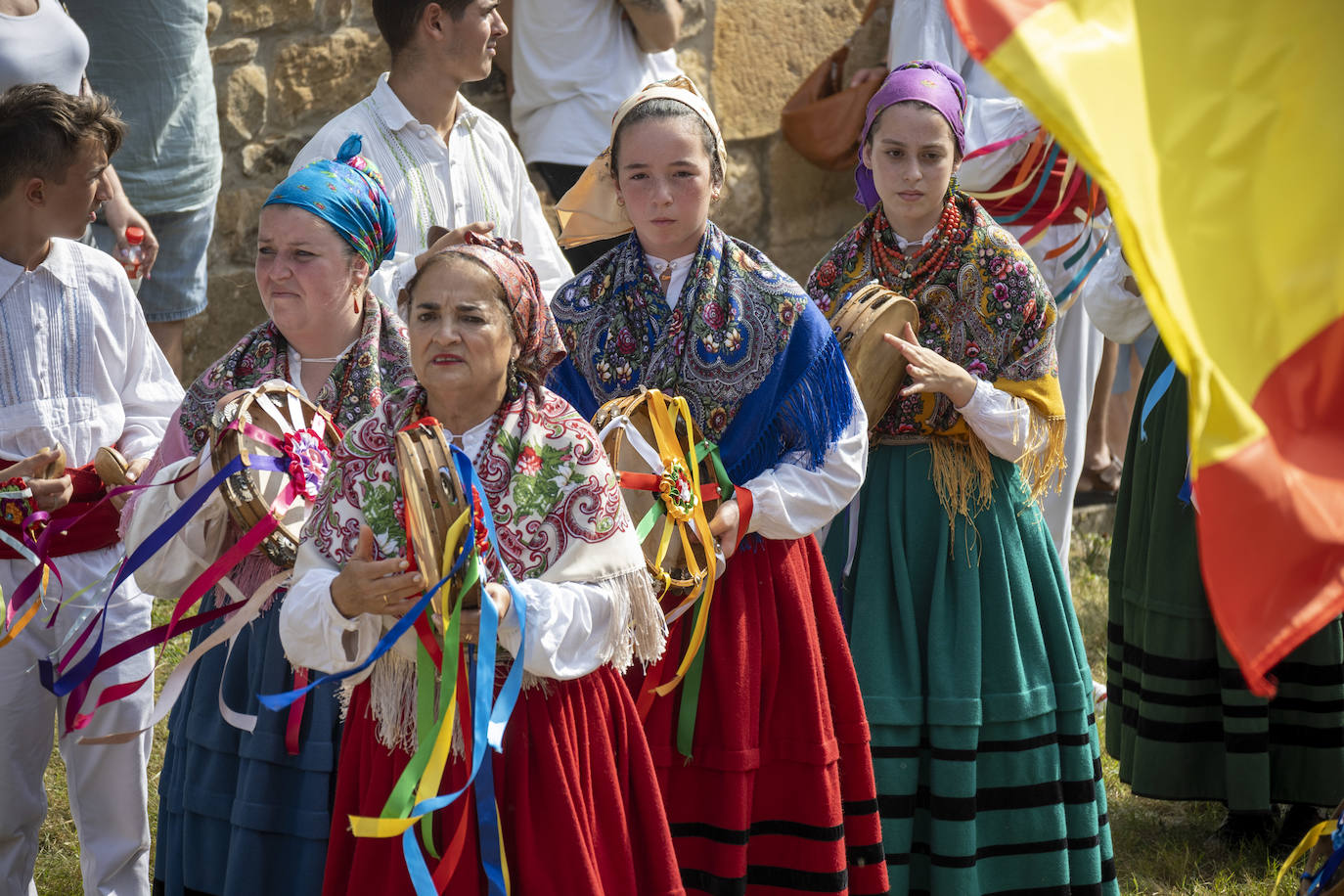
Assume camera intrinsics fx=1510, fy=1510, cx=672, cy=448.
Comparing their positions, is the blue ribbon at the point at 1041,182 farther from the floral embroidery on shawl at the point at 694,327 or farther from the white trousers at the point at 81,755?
the white trousers at the point at 81,755

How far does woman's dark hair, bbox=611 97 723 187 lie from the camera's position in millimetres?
3580

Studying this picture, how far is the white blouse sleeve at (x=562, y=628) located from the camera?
2.71 meters

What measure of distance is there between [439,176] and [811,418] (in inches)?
67.5

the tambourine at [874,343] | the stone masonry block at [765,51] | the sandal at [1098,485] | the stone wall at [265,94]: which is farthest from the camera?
the sandal at [1098,485]

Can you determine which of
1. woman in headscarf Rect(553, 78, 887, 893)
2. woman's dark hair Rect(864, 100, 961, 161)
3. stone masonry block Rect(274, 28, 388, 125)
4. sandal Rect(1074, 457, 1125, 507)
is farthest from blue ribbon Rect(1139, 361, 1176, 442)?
stone masonry block Rect(274, 28, 388, 125)

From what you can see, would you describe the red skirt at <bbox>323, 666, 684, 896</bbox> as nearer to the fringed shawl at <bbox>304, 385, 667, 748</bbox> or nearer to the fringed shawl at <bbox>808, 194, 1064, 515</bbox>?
the fringed shawl at <bbox>304, 385, 667, 748</bbox>

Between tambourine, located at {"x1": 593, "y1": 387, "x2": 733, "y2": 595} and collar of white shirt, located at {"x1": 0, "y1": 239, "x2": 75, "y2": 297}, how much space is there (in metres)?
1.47

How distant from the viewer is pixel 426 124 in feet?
15.2

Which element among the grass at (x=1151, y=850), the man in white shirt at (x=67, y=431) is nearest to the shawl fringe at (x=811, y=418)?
the man in white shirt at (x=67, y=431)

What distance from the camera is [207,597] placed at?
333cm

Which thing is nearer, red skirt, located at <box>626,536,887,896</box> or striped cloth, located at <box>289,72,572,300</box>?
red skirt, located at <box>626,536,887,896</box>

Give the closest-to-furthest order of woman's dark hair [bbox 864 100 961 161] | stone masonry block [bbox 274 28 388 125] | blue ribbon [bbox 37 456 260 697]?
blue ribbon [bbox 37 456 260 697] → woman's dark hair [bbox 864 100 961 161] → stone masonry block [bbox 274 28 388 125]

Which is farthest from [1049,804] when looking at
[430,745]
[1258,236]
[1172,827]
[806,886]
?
[1258,236]

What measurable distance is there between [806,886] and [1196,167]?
88.0 inches
